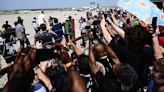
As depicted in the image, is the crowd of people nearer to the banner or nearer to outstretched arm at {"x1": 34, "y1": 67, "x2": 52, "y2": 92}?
outstretched arm at {"x1": 34, "y1": 67, "x2": 52, "y2": 92}

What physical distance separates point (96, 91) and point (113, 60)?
0.40 meters

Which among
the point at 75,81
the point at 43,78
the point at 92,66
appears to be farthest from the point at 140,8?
the point at 75,81

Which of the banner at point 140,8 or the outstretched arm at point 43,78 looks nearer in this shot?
the outstretched arm at point 43,78

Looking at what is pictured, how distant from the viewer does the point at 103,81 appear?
3623mm

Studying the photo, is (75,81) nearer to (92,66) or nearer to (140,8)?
(92,66)

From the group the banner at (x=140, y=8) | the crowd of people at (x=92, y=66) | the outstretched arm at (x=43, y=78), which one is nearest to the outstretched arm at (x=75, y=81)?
the crowd of people at (x=92, y=66)

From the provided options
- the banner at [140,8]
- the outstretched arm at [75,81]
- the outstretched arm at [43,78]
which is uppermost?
the banner at [140,8]

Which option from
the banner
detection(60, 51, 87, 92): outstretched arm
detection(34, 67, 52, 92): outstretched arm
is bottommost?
detection(34, 67, 52, 92): outstretched arm

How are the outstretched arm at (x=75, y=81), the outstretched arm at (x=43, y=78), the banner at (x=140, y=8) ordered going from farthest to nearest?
the banner at (x=140, y=8) → the outstretched arm at (x=43, y=78) → the outstretched arm at (x=75, y=81)

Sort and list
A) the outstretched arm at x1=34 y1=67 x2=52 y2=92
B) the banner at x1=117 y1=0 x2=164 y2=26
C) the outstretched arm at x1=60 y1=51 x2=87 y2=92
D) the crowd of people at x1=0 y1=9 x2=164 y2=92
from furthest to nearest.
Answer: the banner at x1=117 y1=0 x2=164 y2=26 → the outstretched arm at x1=34 y1=67 x2=52 y2=92 → the crowd of people at x1=0 y1=9 x2=164 y2=92 → the outstretched arm at x1=60 y1=51 x2=87 y2=92

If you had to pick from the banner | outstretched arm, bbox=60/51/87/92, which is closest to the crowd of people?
outstretched arm, bbox=60/51/87/92

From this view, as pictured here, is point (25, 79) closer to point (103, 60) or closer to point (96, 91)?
point (96, 91)

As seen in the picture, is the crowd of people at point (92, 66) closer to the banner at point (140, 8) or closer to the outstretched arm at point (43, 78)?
the outstretched arm at point (43, 78)

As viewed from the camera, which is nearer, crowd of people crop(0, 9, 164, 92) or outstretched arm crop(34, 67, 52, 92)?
crowd of people crop(0, 9, 164, 92)
